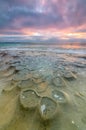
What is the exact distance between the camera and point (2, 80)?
144 inches

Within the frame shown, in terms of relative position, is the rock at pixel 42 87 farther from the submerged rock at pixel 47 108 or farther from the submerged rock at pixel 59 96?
the submerged rock at pixel 47 108

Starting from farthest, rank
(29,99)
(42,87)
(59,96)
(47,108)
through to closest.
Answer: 1. (42,87)
2. (59,96)
3. (29,99)
4. (47,108)

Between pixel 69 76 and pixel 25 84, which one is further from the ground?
pixel 25 84

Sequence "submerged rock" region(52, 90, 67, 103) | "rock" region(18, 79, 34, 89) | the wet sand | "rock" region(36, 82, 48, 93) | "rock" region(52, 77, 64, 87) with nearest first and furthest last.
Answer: the wet sand < "submerged rock" region(52, 90, 67, 103) < "rock" region(36, 82, 48, 93) < "rock" region(18, 79, 34, 89) < "rock" region(52, 77, 64, 87)

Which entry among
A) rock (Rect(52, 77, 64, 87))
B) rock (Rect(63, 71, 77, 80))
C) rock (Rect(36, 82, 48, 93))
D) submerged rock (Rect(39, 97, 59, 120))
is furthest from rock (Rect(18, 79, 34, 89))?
rock (Rect(63, 71, 77, 80))

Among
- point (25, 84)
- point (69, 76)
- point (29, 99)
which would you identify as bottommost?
point (69, 76)

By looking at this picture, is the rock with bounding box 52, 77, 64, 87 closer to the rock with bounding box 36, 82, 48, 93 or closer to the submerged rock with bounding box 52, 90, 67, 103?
the rock with bounding box 36, 82, 48, 93

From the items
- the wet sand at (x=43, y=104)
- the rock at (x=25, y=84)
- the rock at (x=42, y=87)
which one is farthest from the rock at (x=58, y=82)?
the rock at (x=25, y=84)

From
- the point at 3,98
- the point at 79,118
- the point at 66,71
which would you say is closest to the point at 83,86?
the point at 66,71

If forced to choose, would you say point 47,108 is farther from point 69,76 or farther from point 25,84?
point 69,76

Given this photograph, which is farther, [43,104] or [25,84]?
[25,84]

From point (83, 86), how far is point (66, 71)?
865 mm

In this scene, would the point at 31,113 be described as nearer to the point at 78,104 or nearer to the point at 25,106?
the point at 25,106

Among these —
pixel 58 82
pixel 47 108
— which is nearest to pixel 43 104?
pixel 47 108
